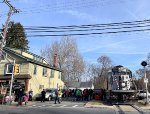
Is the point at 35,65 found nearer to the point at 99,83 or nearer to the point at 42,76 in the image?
the point at 42,76

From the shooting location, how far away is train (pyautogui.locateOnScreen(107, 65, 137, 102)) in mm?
28938

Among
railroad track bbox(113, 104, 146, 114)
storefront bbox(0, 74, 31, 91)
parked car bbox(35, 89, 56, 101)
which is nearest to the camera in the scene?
railroad track bbox(113, 104, 146, 114)

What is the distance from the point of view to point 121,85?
29.7 m

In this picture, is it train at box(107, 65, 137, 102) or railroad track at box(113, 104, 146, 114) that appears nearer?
railroad track at box(113, 104, 146, 114)

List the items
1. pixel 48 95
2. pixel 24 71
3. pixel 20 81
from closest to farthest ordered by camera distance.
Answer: pixel 48 95 < pixel 20 81 < pixel 24 71

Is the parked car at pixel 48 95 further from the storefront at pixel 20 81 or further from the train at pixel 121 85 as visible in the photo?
the train at pixel 121 85

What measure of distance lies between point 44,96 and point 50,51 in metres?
34.6

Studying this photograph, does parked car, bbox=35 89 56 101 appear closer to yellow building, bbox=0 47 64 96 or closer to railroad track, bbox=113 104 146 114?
yellow building, bbox=0 47 64 96

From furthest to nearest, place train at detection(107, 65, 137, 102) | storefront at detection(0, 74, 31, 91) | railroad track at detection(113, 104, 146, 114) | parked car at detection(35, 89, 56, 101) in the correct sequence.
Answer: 1. storefront at detection(0, 74, 31, 91)
2. parked car at detection(35, 89, 56, 101)
3. train at detection(107, 65, 137, 102)
4. railroad track at detection(113, 104, 146, 114)

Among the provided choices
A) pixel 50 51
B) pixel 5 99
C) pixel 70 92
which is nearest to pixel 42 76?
pixel 70 92

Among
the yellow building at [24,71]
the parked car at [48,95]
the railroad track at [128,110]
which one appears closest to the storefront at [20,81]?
the yellow building at [24,71]

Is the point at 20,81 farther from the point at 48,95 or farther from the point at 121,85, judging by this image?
the point at 121,85

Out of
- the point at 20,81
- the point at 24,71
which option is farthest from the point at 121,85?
the point at 24,71

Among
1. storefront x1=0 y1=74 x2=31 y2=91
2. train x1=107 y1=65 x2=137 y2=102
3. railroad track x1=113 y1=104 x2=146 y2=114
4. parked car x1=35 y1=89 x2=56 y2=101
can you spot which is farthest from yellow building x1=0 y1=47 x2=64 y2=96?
railroad track x1=113 y1=104 x2=146 y2=114
